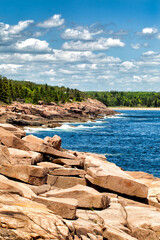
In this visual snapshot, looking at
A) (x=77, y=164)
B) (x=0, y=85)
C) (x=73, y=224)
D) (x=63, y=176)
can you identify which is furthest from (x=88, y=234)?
(x=0, y=85)

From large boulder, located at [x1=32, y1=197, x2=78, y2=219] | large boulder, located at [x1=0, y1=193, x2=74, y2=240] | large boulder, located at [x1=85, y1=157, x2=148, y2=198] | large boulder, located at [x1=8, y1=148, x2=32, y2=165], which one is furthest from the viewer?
large boulder, located at [x1=8, y1=148, x2=32, y2=165]

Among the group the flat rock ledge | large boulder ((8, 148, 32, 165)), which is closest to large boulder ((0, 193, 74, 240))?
the flat rock ledge

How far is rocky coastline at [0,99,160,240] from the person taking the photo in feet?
32.0

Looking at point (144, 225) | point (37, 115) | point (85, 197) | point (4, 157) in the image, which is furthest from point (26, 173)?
point (37, 115)

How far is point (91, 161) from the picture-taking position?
63.8ft

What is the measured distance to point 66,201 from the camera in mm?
11820

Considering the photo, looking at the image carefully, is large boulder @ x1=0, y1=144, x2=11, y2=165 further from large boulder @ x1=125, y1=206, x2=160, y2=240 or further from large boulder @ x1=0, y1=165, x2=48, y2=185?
large boulder @ x1=125, y1=206, x2=160, y2=240

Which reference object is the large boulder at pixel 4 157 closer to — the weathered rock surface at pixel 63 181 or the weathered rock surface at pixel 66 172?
the weathered rock surface at pixel 63 181

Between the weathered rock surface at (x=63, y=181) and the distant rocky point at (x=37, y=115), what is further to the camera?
the distant rocky point at (x=37, y=115)

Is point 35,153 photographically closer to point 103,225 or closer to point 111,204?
point 111,204

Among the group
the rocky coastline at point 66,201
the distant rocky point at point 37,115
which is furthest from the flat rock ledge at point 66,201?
the distant rocky point at point 37,115

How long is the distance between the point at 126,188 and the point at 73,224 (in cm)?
585

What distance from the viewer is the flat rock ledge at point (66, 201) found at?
9.77m

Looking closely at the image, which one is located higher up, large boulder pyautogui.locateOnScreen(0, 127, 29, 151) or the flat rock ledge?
large boulder pyautogui.locateOnScreen(0, 127, 29, 151)
